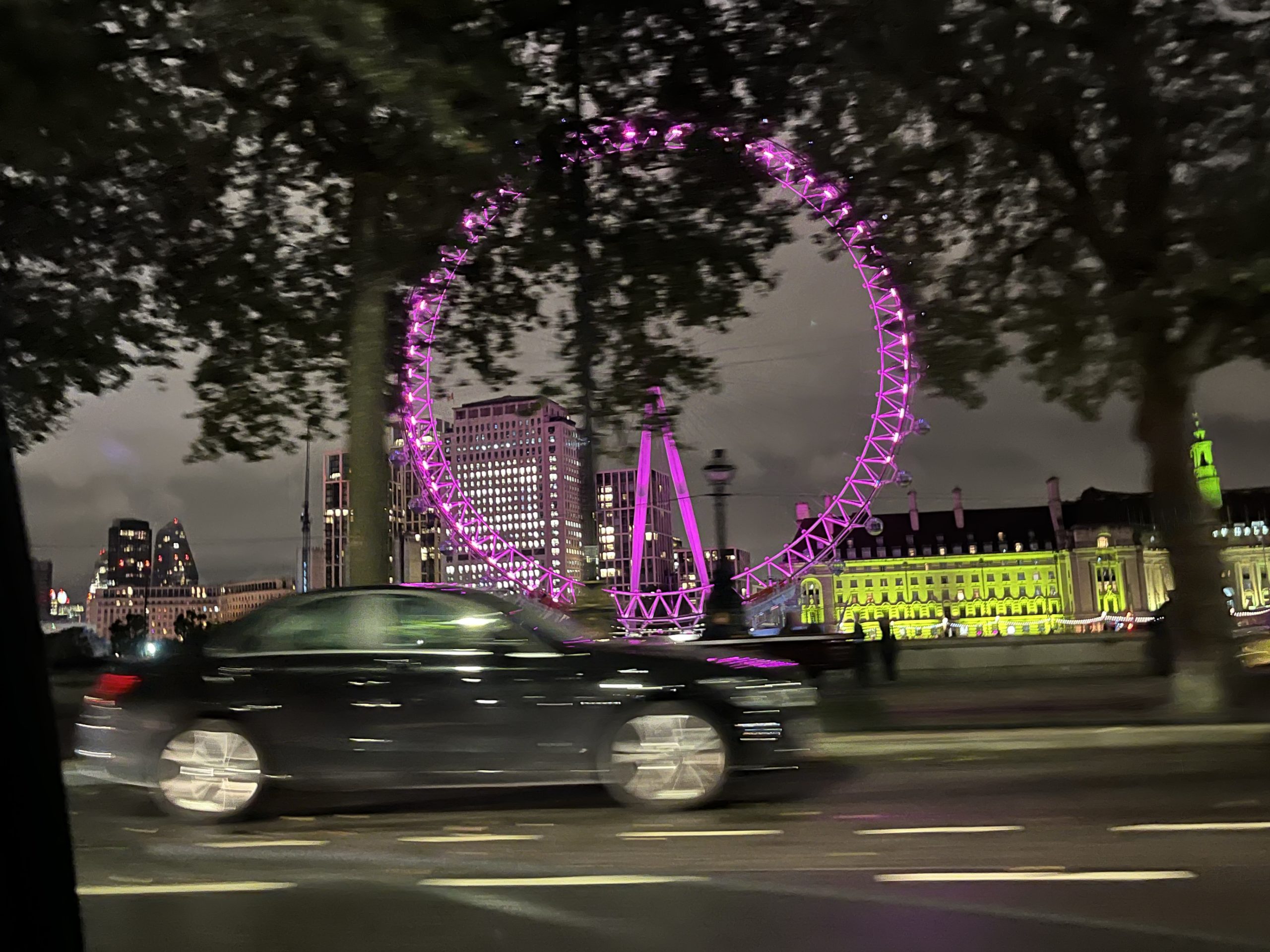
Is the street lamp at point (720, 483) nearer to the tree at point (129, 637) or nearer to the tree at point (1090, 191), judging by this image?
the tree at point (1090, 191)

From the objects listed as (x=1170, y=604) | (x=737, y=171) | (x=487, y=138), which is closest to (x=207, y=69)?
(x=487, y=138)

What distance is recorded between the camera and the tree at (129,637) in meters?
38.2

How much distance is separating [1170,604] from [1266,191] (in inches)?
223

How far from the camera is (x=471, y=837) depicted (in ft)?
25.1

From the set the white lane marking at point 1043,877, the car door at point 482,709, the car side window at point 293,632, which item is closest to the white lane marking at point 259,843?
the car door at point 482,709

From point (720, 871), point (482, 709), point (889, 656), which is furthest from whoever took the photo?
point (889, 656)

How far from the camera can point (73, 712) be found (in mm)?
18922

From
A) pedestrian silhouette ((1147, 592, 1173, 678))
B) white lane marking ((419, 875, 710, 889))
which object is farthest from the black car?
pedestrian silhouette ((1147, 592, 1173, 678))

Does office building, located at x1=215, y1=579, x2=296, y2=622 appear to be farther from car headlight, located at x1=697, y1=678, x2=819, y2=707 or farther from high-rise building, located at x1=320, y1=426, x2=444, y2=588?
car headlight, located at x1=697, y1=678, x2=819, y2=707

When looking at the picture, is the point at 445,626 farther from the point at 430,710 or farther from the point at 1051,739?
the point at 1051,739

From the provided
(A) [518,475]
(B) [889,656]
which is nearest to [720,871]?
(B) [889,656]

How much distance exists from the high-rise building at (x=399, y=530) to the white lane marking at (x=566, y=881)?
20929 mm

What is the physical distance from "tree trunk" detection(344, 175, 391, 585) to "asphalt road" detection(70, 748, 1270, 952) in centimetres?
513

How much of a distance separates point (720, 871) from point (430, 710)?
8.55ft
